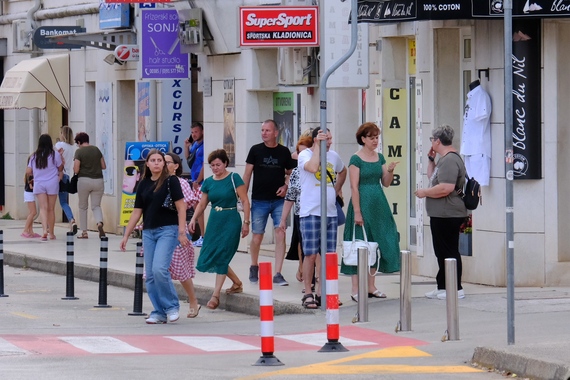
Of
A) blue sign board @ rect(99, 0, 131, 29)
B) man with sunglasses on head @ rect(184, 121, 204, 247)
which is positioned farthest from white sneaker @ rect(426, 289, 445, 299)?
blue sign board @ rect(99, 0, 131, 29)

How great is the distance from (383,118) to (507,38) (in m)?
7.22

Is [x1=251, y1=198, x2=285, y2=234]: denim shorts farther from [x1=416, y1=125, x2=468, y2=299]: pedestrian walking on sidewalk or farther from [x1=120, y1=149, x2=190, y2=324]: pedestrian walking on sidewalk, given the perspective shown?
[x1=416, y1=125, x2=468, y2=299]: pedestrian walking on sidewalk

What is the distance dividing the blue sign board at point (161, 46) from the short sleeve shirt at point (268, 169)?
6177 mm

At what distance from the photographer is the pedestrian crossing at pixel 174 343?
11680 mm

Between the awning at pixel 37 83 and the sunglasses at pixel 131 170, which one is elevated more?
the awning at pixel 37 83

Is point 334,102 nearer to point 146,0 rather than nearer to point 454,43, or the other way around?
point 454,43

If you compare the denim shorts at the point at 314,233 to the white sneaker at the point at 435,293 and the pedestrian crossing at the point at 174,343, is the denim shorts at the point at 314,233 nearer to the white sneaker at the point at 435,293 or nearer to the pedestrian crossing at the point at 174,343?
the white sneaker at the point at 435,293

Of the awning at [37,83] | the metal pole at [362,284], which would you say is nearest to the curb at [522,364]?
the metal pole at [362,284]

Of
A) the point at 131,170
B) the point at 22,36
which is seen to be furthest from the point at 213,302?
the point at 22,36

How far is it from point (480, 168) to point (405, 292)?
3.55 m

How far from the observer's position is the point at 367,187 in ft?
46.0

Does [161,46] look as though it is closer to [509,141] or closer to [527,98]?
[527,98]

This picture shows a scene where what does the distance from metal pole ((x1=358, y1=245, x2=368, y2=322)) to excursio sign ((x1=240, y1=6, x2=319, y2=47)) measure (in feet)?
8.36

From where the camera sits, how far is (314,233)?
14.0 meters
